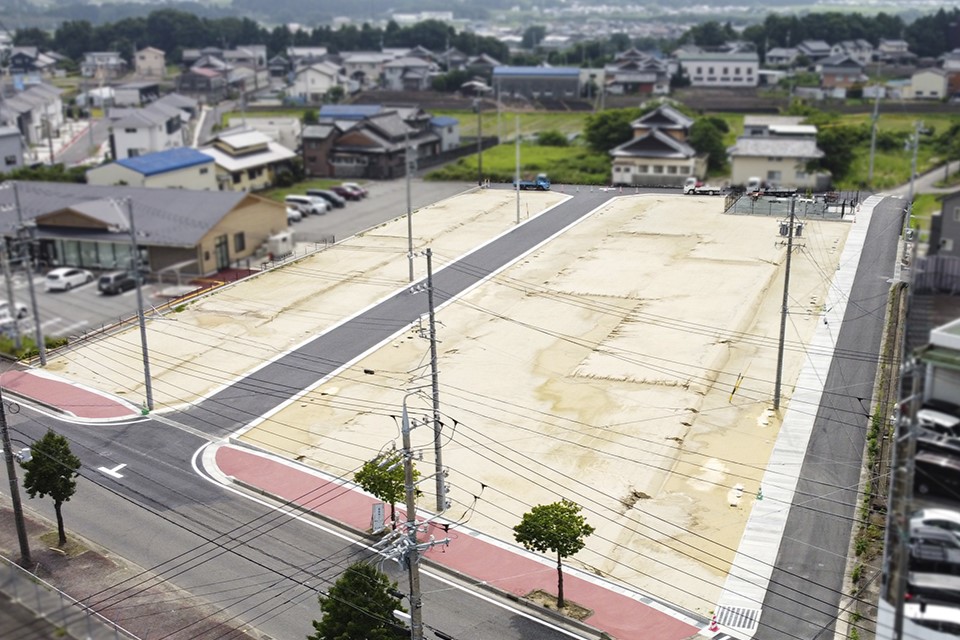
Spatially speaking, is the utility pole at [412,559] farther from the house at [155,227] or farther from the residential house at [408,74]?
the residential house at [408,74]

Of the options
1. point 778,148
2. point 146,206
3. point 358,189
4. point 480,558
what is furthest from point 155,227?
point 778,148

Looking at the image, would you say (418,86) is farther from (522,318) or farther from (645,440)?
(645,440)

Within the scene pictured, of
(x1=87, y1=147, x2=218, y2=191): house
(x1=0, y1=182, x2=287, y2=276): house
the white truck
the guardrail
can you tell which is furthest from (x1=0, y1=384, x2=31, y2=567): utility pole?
the white truck

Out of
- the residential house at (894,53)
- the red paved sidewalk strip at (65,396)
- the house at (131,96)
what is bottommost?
the red paved sidewalk strip at (65,396)

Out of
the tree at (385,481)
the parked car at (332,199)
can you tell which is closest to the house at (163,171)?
the parked car at (332,199)

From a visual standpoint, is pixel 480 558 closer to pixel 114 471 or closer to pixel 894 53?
pixel 114 471

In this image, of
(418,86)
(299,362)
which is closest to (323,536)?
(299,362)
